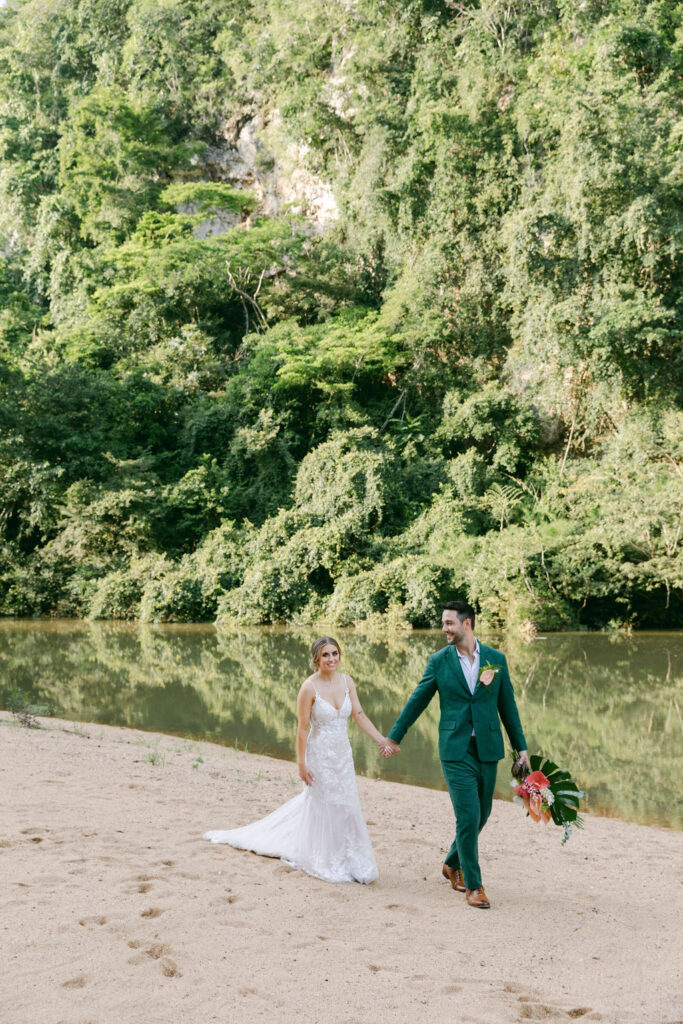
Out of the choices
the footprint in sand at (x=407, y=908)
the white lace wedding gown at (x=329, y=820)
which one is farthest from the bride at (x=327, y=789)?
the footprint in sand at (x=407, y=908)

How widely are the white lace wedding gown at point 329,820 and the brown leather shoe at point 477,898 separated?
1.92ft

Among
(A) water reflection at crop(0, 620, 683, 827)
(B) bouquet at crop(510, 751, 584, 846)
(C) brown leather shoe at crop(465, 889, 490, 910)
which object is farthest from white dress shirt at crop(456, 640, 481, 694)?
(A) water reflection at crop(0, 620, 683, 827)

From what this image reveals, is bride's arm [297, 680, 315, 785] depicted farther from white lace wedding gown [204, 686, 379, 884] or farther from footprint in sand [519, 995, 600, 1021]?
footprint in sand [519, 995, 600, 1021]

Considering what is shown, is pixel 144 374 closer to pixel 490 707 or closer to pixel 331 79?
pixel 331 79

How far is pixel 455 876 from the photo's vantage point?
4789mm

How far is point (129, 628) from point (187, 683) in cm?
727

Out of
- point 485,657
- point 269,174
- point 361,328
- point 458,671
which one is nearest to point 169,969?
point 458,671

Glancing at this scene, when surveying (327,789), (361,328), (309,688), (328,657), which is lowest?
(327,789)

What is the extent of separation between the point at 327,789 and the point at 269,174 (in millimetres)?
29178

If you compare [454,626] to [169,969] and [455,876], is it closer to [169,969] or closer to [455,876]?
[455,876]

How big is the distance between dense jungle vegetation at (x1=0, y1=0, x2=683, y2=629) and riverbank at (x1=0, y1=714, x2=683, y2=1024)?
37.6ft

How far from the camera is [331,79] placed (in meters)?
28.5

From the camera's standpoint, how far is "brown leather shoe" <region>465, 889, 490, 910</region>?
446 centimetres

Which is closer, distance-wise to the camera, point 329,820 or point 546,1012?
point 546,1012
